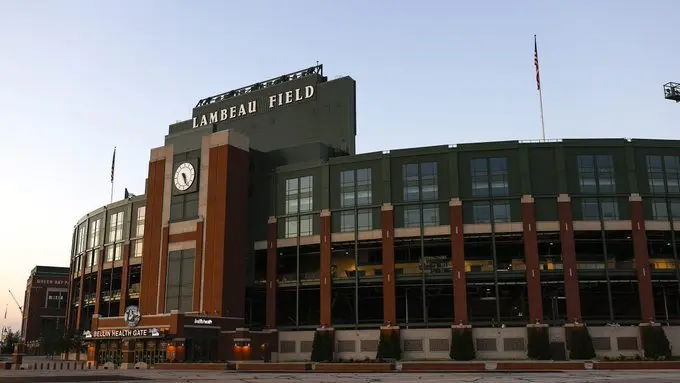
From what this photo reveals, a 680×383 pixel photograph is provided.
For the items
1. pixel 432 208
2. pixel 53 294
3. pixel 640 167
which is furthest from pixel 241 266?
pixel 53 294

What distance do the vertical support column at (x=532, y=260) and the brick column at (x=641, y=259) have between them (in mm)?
12225

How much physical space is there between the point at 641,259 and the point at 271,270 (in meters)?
50.2

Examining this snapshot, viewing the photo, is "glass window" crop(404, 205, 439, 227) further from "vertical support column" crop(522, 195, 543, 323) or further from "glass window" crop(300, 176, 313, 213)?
"glass window" crop(300, 176, 313, 213)

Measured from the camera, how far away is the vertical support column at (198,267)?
91.2 meters

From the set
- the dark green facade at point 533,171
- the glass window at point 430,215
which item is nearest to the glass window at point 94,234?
the dark green facade at point 533,171

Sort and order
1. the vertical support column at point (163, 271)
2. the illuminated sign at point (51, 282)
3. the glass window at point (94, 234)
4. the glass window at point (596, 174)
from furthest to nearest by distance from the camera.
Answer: the illuminated sign at point (51, 282)
the glass window at point (94, 234)
the vertical support column at point (163, 271)
the glass window at point (596, 174)

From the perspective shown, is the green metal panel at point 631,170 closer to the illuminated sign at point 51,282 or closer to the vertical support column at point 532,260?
the vertical support column at point 532,260

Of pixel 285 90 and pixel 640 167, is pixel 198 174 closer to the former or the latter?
pixel 285 90

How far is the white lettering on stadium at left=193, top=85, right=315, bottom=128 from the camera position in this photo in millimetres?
111688

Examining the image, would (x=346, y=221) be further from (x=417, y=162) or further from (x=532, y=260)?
(x=532, y=260)

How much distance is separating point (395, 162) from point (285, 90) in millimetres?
30867

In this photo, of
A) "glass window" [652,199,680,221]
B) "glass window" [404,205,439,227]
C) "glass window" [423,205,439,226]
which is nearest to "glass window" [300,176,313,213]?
"glass window" [404,205,439,227]

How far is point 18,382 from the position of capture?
46062mm

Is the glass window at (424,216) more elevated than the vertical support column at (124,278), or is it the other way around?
the glass window at (424,216)
